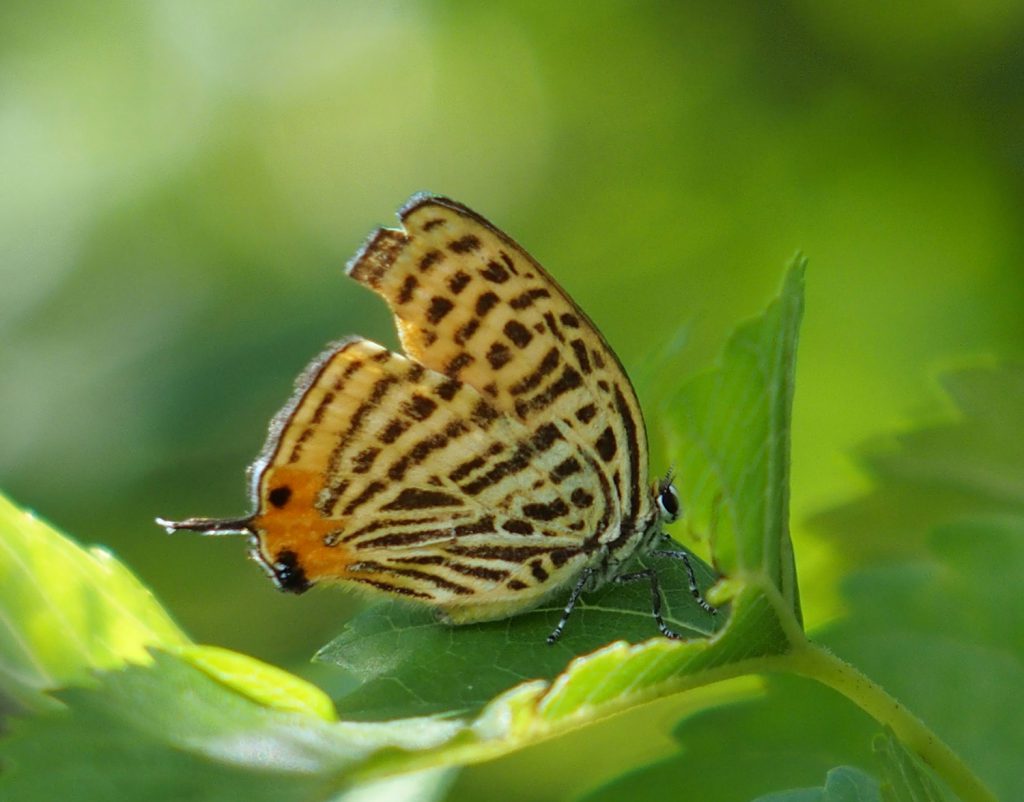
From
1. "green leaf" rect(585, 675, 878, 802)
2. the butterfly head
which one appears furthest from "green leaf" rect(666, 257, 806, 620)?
the butterfly head

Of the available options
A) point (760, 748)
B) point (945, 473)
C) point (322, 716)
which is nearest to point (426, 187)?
point (945, 473)

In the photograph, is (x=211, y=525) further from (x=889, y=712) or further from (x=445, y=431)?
(x=889, y=712)

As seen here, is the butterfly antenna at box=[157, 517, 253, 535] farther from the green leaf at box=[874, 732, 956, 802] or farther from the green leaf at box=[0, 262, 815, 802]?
the green leaf at box=[874, 732, 956, 802]

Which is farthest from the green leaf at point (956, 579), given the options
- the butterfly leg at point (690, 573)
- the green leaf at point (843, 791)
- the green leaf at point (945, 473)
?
the green leaf at point (843, 791)

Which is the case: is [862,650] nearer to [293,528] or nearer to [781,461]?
[781,461]

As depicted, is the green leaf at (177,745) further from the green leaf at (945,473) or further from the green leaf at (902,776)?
the green leaf at (945,473)

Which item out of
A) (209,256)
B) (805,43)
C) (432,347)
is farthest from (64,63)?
(432,347)
